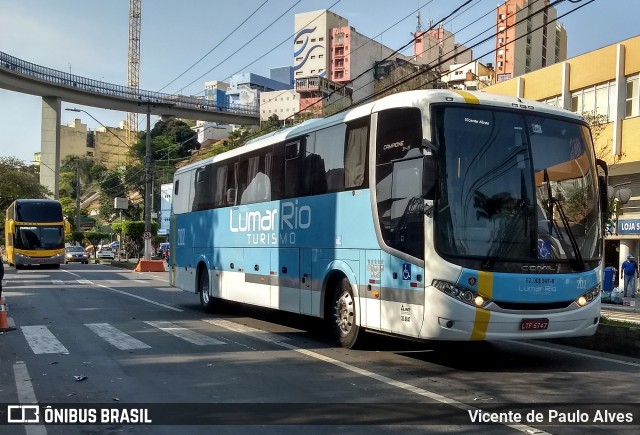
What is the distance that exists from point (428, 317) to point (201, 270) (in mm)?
9797

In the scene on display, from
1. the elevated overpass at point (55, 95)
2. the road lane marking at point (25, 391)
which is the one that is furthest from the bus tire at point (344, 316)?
the elevated overpass at point (55, 95)

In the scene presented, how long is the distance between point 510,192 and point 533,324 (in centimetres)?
172

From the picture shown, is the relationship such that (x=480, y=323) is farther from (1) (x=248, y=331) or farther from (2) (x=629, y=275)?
(2) (x=629, y=275)

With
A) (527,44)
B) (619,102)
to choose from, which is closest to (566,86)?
(619,102)

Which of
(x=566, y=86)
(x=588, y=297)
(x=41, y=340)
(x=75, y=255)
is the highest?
(x=566, y=86)

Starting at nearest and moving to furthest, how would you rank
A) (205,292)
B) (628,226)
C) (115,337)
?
(115,337), (205,292), (628,226)

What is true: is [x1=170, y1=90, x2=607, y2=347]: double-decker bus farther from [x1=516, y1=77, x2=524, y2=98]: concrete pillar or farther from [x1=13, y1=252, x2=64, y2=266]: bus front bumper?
[x1=13, y1=252, x2=64, y2=266]: bus front bumper

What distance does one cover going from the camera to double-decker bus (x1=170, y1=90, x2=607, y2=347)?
806 centimetres

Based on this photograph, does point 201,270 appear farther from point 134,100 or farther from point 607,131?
point 134,100

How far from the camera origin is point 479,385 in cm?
773

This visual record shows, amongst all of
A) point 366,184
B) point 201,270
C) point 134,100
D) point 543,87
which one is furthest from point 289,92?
point 366,184

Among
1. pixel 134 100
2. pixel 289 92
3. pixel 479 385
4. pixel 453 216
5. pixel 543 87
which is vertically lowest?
pixel 479 385

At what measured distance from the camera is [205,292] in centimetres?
1641

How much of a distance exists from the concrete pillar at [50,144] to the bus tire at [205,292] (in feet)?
204
